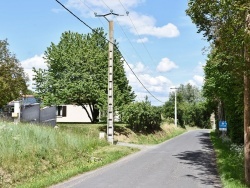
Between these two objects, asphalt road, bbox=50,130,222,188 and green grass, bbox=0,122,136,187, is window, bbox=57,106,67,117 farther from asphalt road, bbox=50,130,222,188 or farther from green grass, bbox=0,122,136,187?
asphalt road, bbox=50,130,222,188

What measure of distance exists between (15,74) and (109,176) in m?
38.3

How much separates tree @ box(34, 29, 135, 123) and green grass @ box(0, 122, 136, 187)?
61.4 ft

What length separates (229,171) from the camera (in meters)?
15.4

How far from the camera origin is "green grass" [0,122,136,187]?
44.3 ft

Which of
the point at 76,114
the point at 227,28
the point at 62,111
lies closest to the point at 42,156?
the point at 227,28

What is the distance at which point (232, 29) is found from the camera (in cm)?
977

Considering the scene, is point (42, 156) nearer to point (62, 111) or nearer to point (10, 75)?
point (10, 75)

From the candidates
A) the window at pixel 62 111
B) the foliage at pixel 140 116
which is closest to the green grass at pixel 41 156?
the foliage at pixel 140 116

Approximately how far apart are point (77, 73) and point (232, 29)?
34.0m

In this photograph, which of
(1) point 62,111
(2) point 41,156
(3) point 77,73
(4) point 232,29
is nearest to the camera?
(4) point 232,29

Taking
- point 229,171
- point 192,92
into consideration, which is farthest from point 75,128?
point 192,92

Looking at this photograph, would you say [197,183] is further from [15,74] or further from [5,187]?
[15,74]

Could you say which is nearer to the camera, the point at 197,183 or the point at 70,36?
the point at 197,183

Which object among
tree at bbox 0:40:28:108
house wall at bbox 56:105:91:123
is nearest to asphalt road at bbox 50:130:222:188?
tree at bbox 0:40:28:108
